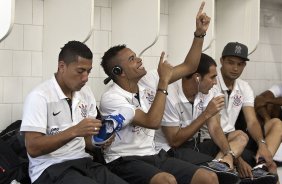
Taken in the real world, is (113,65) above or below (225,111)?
above

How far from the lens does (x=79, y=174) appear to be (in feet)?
6.49


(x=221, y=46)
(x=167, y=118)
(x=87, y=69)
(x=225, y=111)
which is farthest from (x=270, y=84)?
(x=87, y=69)

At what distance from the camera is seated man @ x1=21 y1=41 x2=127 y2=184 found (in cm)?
187

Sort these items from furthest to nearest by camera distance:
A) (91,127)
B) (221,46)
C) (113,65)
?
(221,46) → (113,65) → (91,127)

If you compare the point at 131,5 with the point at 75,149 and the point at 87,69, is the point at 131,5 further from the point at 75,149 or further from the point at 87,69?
the point at 75,149

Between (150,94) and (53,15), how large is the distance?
656mm

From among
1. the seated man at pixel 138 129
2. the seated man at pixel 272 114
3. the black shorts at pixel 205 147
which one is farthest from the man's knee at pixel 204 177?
the seated man at pixel 272 114

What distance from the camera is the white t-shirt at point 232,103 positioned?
9.57 feet

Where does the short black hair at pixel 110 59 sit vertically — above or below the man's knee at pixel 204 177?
above

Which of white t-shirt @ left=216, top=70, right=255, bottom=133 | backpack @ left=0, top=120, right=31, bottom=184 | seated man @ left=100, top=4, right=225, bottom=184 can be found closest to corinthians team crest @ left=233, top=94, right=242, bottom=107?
white t-shirt @ left=216, top=70, right=255, bottom=133

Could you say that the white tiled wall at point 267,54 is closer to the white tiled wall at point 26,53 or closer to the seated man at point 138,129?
the white tiled wall at point 26,53

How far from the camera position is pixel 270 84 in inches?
150

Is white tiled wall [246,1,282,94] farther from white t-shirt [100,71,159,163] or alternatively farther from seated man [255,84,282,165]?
white t-shirt [100,71,159,163]

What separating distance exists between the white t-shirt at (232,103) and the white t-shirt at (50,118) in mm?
1095
